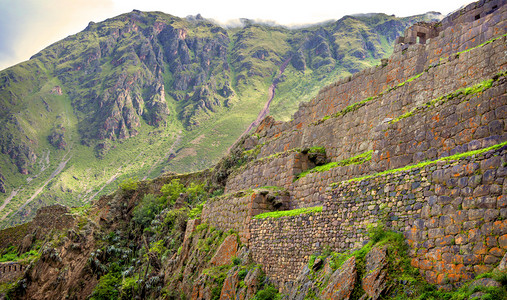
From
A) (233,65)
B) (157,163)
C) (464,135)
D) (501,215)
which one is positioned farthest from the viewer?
(233,65)

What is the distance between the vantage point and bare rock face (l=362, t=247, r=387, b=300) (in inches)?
425

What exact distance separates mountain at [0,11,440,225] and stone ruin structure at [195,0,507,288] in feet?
268

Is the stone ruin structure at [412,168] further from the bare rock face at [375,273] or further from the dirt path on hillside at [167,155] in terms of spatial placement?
the dirt path on hillside at [167,155]

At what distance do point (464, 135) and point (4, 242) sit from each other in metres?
47.9

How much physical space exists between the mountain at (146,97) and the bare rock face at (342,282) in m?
90.5

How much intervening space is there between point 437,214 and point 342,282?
316 cm

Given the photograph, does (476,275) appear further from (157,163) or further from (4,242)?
(157,163)

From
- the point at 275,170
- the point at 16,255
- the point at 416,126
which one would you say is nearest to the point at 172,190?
the point at 16,255

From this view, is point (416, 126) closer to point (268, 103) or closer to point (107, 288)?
point (107, 288)

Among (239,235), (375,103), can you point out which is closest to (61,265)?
(239,235)

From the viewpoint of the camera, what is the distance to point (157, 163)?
4532 inches

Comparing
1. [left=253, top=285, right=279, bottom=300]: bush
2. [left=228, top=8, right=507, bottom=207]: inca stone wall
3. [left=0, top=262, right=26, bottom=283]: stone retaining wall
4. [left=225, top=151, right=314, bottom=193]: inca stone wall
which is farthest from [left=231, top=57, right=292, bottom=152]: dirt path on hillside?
[left=253, top=285, right=279, bottom=300]: bush

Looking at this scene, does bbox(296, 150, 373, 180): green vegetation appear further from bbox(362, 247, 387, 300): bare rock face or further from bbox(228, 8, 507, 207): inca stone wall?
bbox(362, 247, 387, 300): bare rock face

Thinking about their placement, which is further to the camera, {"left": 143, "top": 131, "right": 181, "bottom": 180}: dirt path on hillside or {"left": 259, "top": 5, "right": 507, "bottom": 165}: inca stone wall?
{"left": 143, "top": 131, "right": 181, "bottom": 180}: dirt path on hillside
